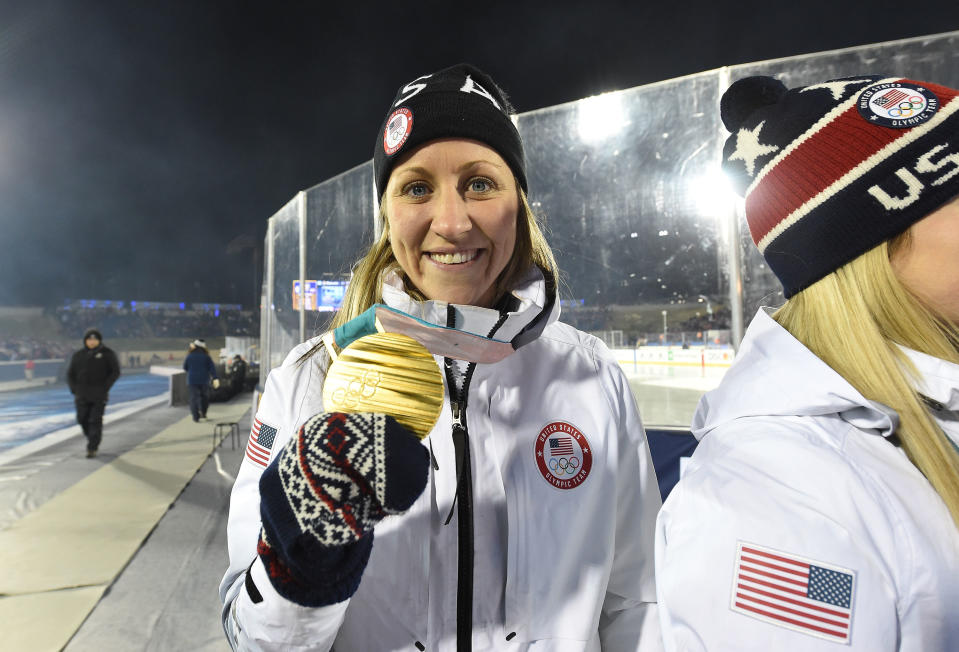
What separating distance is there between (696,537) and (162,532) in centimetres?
440

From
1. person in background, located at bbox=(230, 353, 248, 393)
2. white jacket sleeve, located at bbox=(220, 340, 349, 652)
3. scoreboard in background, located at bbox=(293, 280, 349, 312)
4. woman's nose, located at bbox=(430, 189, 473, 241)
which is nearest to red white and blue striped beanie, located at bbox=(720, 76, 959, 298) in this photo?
woman's nose, located at bbox=(430, 189, 473, 241)

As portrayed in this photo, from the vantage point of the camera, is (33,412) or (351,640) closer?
(351,640)

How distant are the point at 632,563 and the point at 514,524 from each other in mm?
292

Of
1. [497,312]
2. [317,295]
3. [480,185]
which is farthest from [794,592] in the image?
[317,295]

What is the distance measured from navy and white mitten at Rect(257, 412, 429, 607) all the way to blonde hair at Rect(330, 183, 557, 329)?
0.50m

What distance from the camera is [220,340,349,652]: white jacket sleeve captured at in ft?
2.18

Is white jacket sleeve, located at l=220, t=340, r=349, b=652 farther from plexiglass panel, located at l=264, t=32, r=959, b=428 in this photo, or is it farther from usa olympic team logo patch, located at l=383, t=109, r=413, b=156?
plexiglass panel, located at l=264, t=32, r=959, b=428

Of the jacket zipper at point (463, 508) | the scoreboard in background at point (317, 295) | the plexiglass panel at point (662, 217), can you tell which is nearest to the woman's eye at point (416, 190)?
the jacket zipper at point (463, 508)

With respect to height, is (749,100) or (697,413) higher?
(749,100)

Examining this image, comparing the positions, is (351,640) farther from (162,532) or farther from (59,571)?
(162,532)

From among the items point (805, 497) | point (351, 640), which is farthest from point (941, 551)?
point (351, 640)

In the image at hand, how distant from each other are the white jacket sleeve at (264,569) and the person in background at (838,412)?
1.58 feet

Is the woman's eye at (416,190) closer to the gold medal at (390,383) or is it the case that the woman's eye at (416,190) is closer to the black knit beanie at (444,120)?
the black knit beanie at (444,120)

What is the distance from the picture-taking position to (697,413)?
36.0 inches
